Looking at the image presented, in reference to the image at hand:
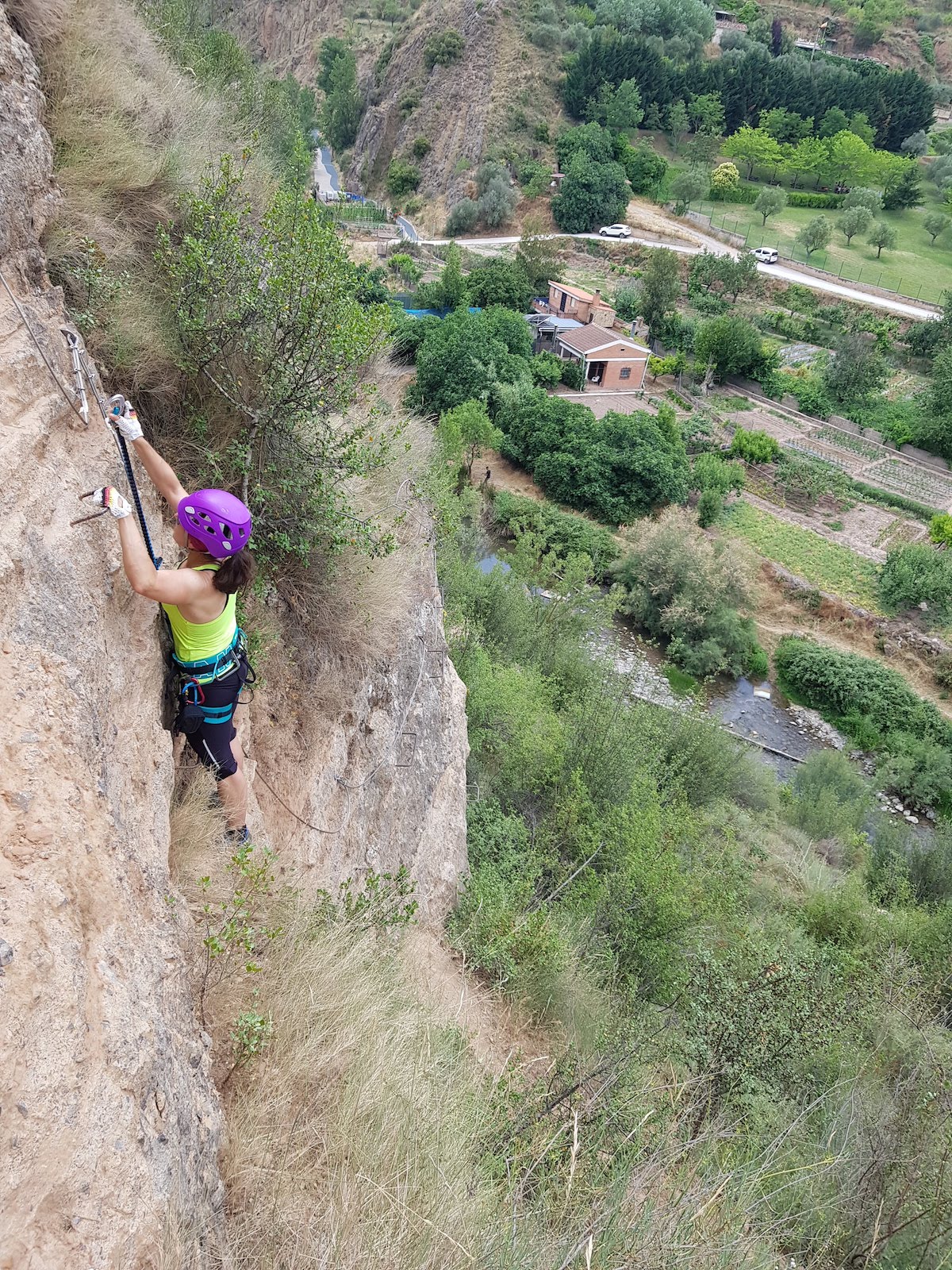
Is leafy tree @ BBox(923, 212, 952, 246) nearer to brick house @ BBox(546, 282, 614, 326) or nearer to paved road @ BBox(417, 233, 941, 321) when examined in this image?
paved road @ BBox(417, 233, 941, 321)

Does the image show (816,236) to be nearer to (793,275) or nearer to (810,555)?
(793,275)

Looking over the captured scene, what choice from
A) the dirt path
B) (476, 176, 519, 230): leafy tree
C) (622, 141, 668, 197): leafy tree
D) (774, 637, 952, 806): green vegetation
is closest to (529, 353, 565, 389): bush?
(774, 637, 952, 806): green vegetation

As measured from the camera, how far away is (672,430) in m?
32.6

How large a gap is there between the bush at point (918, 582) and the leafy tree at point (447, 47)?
53.1 m

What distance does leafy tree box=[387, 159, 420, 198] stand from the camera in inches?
2219

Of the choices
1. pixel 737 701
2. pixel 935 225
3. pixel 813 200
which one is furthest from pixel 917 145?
pixel 737 701

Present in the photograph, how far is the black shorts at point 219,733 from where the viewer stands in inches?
172

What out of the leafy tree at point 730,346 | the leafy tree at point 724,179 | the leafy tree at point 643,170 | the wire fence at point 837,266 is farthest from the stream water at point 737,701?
the leafy tree at point 724,179

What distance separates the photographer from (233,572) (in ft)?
12.6

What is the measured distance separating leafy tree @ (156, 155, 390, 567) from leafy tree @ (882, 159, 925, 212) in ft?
229

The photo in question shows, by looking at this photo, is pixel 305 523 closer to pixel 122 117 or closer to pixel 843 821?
pixel 122 117

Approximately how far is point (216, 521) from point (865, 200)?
229 ft

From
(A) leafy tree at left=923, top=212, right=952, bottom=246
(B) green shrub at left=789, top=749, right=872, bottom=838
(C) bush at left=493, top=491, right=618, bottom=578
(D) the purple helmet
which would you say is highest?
(D) the purple helmet

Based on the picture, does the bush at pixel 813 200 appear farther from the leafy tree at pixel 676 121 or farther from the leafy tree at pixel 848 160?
the leafy tree at pixel 676 121
